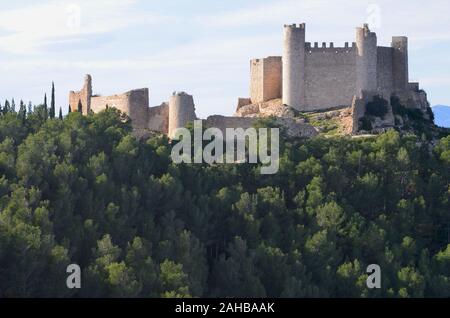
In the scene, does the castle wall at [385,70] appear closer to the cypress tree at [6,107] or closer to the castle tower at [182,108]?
the castle tower at [182,108]

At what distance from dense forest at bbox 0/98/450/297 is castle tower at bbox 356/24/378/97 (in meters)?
2.81

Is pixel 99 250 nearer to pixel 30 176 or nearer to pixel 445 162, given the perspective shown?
pixel 30 176

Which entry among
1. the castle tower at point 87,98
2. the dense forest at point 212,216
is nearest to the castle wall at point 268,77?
the dense forest at point 212,216

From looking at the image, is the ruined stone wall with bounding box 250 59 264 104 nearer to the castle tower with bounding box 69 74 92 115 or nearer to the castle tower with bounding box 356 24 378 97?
the castle tower with bounding box 356 24 378 97

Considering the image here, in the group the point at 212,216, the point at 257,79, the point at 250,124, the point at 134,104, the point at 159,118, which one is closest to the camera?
the point at 212,216

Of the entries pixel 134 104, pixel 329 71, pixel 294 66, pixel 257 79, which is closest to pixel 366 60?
pixel 329 71

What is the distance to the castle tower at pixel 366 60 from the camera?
A: 339 ft

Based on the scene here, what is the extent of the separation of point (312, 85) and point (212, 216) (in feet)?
38.2

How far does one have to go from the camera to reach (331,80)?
104m

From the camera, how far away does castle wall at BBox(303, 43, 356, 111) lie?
10375 cm

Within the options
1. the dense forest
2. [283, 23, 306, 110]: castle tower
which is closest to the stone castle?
[283, 23, 306, 110]: castle tower

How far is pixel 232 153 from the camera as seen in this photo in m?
100

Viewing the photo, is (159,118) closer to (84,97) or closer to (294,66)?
(84,97)

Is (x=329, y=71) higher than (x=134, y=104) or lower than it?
higher
